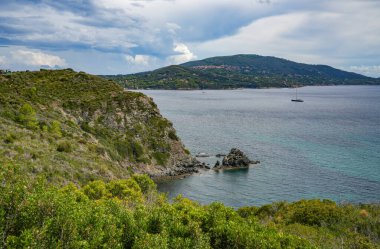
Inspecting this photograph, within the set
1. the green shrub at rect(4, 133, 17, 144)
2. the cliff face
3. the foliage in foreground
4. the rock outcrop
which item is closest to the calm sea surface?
the rock outcrop

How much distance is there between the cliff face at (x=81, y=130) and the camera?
1831 inches

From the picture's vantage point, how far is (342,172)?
77000 millimetres

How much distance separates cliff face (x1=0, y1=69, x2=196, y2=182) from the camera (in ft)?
153

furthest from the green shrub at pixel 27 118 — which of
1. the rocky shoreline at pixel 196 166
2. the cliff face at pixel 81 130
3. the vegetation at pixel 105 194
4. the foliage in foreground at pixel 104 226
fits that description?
the foliage in foreground at pixel 104 226

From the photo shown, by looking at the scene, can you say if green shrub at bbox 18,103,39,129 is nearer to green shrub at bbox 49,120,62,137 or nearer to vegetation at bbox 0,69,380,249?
vegetation at bbox 0,69,380,249

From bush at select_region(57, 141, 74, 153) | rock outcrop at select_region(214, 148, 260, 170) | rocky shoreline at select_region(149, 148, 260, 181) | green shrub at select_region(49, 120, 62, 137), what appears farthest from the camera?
rock outcrop at select_region(214, 148, 260, 170)

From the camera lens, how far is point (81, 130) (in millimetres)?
73312

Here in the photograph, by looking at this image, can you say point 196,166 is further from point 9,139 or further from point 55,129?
point 9,139

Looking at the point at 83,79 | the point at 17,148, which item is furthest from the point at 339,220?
the point at 83,79

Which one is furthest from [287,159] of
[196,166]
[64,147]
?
[64,147]

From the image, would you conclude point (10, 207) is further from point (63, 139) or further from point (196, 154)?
point (196, 154)

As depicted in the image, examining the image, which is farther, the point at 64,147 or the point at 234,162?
the point at 234,162

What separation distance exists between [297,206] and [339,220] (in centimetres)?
646

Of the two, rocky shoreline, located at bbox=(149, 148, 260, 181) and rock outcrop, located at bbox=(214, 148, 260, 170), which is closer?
rocky shoreline, located at bbox=(149, 148, 260, 181)
